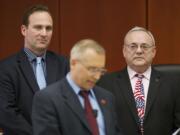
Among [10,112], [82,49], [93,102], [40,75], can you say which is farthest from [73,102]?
[40,75]

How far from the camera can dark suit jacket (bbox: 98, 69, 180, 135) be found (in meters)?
3.43

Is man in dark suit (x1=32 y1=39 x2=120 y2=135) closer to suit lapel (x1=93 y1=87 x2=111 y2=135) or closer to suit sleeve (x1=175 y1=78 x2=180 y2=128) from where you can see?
suit lapel (x1=93 y1=87 x2=111 y2=135)

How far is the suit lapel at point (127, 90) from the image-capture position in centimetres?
343

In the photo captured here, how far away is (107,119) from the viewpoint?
257cm

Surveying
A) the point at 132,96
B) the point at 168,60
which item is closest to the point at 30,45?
the point at 132,96

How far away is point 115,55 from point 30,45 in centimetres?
205

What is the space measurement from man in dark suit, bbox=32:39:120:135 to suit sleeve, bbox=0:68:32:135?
60 cm

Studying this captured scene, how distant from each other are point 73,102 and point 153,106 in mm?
1094

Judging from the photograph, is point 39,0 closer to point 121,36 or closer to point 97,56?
point 121,36

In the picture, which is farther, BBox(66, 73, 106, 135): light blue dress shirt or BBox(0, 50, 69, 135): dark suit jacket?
BBox(0, 50, 69, 135): dark suit jacket

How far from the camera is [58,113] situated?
2.45 metres

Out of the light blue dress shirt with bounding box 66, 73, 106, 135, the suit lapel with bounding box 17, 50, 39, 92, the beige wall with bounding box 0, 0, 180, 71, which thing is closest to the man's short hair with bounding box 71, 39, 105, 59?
the light blue dress shirt with bounding box 66, 73, 106, 135

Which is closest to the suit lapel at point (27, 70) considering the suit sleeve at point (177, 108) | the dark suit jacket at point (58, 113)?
the dark suit jacket at point (58, 113)

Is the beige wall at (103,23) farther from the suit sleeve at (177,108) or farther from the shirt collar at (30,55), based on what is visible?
the shirt collar at (30,55)
